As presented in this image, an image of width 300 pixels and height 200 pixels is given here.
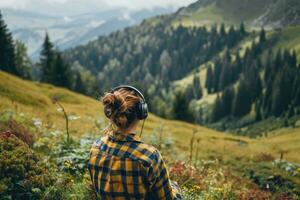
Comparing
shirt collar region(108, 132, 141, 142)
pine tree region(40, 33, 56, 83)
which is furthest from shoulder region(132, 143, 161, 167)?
pine tree region(40, 33, 56, 83)


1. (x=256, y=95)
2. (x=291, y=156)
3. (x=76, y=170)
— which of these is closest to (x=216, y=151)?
(x=291, y=156)

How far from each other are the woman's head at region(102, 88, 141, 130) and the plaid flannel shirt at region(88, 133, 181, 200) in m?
0.30

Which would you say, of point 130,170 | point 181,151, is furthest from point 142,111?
point 181,151

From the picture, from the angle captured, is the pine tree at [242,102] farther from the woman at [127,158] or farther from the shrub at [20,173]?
the woman at [127,158]

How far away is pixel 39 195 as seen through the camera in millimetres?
8031

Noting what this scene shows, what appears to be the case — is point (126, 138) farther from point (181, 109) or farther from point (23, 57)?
point (23, 57)

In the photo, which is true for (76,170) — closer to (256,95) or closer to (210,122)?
(210,122)

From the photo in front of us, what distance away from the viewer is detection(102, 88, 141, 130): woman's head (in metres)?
5.79

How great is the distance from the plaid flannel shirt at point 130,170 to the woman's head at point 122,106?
295 millimetres

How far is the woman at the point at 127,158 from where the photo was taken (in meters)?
5.85

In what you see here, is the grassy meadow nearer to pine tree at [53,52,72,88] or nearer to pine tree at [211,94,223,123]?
pine tree at [53,52,72,88]

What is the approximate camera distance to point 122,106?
5.78 metres

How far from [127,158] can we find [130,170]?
190 mm

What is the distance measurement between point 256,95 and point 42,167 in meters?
194
